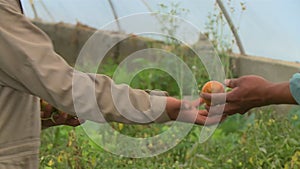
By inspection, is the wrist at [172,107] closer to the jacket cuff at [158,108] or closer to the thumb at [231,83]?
the jacket cuff at [158,108]

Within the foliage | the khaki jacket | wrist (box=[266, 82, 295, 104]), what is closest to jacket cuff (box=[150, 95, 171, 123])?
the khaki jacket

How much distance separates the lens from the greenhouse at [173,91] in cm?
210

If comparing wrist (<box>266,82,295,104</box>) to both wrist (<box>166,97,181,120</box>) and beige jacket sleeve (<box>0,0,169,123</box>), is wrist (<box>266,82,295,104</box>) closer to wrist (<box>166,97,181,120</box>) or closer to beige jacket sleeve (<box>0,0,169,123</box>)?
wrist (<box>166,97,181,120</box>)

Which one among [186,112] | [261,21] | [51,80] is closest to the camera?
[51,80]

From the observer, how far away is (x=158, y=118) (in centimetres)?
216

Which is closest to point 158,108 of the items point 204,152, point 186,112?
point 186,112

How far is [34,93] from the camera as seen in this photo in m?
2.01

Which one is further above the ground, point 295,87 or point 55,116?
point 295,87

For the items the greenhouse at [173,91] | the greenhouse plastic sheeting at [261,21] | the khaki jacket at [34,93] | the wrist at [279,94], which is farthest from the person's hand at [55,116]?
the greenhouse plastic sheeting at [261,21]

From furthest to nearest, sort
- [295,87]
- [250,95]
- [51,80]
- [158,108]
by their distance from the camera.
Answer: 1. [250,95]
2. [295,87]
3. [158,108]
4. [51,80]

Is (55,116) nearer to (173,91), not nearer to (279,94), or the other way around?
(279,94)

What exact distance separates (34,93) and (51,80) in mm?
79

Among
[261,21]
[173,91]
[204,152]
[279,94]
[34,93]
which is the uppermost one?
[34,93]

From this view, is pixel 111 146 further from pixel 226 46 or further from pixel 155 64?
pixel 155 64
